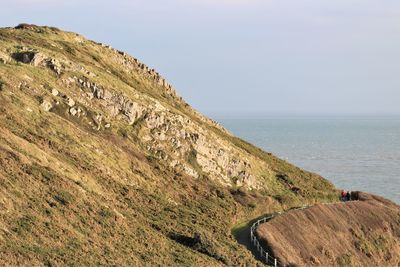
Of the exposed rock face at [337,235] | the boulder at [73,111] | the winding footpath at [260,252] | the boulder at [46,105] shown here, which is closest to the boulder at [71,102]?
the boulder at [73,111]

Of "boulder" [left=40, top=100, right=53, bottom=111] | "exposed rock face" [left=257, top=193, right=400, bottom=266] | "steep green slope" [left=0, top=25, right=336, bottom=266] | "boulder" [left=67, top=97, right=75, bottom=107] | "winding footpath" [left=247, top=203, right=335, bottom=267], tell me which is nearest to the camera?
"steep green slope" [left=0, top=25, right=336, bottom=266]

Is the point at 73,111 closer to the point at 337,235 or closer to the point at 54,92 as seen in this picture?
the point at 54,92

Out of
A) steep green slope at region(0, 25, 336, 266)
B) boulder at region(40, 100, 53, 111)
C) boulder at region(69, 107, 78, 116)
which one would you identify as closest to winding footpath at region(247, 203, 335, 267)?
steep green slope at region(0, 25, 336, 266)

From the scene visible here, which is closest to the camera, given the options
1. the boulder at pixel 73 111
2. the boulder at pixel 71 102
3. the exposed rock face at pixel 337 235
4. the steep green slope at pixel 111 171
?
the steep green slope at pixel 111 171

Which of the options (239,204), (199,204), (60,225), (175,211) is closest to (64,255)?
(60,225)

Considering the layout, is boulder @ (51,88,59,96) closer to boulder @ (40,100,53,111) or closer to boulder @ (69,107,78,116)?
boulder @ (69,107,78,116)

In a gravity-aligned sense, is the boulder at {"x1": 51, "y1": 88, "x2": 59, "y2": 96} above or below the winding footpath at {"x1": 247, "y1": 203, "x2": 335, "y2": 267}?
above

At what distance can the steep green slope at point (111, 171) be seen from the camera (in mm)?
34812

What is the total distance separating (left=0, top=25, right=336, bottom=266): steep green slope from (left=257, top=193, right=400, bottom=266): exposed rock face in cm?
482

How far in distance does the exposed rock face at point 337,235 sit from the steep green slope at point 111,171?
4823 millimetres

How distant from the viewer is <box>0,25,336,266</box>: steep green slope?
34.8m

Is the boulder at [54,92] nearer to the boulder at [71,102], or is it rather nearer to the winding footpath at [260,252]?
the boulder at [71,102]

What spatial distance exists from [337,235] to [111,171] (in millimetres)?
24975

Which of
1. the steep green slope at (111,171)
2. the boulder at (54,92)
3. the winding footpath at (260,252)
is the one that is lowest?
the winding footpath at (260,252)
